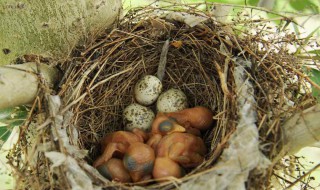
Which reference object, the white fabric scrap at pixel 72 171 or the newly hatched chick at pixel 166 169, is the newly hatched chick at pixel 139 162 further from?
the white fabric scrap at pixel 72 171

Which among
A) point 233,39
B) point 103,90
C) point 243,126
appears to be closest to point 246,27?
point 233,39

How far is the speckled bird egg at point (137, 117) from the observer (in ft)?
5.78

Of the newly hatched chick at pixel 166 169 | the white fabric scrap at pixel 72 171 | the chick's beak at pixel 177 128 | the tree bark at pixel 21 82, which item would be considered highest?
the tree bark at pixel 21 82

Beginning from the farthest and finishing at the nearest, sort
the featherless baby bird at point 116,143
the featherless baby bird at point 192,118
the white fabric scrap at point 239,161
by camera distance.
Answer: the featherless baby bird at point 192,118
the featherless baby bird at point 116,143
the white fabric scrap at point 239,161

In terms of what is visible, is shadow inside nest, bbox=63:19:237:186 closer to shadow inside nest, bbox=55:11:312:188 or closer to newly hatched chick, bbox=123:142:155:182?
shadow inside nest, bbox=55:11:312:188

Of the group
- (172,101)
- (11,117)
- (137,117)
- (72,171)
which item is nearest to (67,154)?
(72,171)

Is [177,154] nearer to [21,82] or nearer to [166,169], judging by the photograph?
[166,169]

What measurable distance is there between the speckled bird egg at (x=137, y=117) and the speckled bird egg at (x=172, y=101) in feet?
0.22

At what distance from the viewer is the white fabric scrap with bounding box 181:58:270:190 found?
3.98ft

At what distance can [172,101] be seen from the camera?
1777 millimetres

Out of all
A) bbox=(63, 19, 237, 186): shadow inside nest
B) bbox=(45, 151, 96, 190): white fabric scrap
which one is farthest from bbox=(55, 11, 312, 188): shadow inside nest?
bbox=(45, 151, 96, 190): white fabric scrap

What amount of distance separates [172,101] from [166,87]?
0.15m

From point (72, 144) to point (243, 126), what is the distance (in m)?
0.60

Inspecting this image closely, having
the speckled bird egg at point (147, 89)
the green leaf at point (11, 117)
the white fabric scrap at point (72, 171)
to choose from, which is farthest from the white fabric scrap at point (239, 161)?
the green leaf at point (11, 117)
